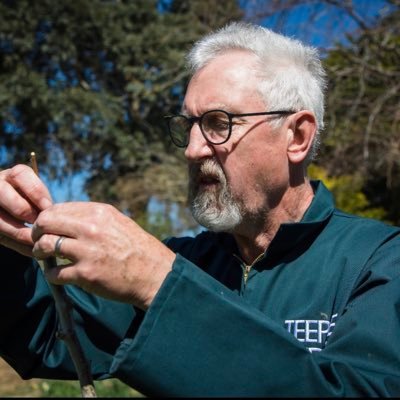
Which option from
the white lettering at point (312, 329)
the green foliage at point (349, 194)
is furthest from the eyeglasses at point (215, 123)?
the green foliage at point (349, 194)

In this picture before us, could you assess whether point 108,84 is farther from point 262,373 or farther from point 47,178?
point 262,373

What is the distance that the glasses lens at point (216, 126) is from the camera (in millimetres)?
1801

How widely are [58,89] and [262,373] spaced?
43.9ft

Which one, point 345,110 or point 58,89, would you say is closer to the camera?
point 345,110

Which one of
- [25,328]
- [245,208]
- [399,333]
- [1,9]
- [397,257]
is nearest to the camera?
[399,333]

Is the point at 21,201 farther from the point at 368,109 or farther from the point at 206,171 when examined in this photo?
the point at 368,109

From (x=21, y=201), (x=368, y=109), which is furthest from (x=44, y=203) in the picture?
(x=368, y=109)

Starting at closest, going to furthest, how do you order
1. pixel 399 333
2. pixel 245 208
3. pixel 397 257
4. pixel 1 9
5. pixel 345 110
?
pixel 399 333 → pixel 397 257 → pixel 245 208 → pixel 345 110 → pixel 1 9

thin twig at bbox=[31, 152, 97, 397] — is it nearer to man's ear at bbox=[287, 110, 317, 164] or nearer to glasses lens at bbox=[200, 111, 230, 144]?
glasses lens at bbox=[200, 111, 230, 144]

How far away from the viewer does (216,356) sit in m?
1.03

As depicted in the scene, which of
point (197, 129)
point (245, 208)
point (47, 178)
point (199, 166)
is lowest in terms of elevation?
point (47, 178)

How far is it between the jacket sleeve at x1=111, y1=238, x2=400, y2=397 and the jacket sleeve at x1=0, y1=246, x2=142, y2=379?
25.3 inches

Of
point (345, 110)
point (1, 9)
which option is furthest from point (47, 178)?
point (345, 110)

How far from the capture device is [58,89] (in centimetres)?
1352
